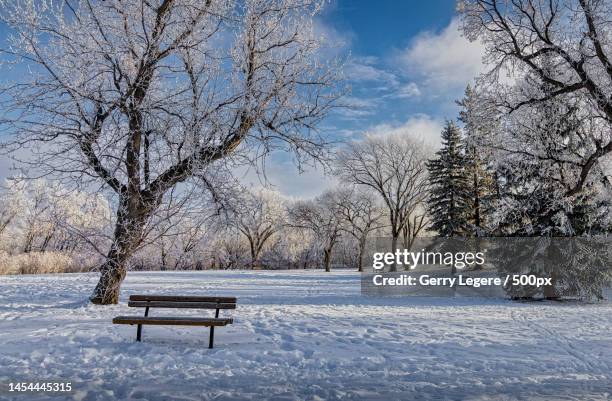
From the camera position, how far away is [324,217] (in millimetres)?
48250

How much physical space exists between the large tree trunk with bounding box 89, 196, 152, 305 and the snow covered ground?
16.6 inches

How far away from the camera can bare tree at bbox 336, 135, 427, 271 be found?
113 ft

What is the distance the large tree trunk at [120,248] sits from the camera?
33.5 feet

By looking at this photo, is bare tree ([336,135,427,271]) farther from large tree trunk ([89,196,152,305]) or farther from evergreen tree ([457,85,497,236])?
large tree trunk ([89,196,152,305])

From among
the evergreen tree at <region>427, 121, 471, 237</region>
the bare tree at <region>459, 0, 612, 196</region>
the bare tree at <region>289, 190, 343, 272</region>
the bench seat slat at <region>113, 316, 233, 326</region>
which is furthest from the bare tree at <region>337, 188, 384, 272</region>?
the bench seat slat at <region>113, 316, 233, 326</region>

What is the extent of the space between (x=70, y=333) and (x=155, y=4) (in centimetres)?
756

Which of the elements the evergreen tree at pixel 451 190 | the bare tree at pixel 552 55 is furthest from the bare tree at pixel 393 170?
the bare tree at pixel 552 55

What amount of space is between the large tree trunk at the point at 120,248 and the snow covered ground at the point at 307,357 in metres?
0.42

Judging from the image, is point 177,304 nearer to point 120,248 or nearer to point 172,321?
point 172,321

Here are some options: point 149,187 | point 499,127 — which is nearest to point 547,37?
point 499,127

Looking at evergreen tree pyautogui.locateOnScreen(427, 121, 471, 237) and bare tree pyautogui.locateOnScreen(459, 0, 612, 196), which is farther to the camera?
evergreen tree pyautogui.locateOnScreen(427, 121, 471, 237)

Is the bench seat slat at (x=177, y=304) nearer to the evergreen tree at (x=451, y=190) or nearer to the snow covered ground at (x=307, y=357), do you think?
the snow covered ground at (x=307, y=357)

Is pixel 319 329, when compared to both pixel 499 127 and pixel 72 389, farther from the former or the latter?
pixel 499 127

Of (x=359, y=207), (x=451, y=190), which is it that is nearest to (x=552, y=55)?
(x=451, y=190)
